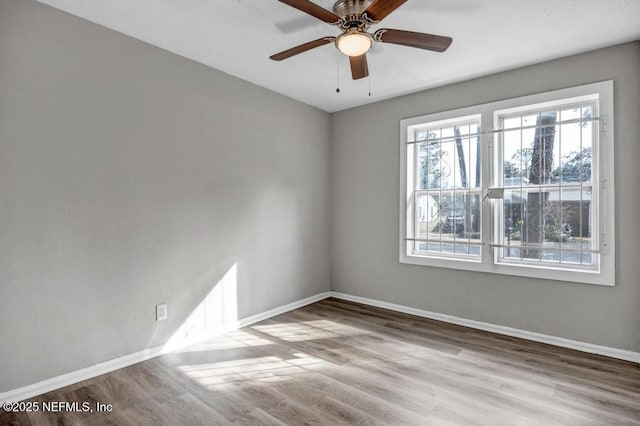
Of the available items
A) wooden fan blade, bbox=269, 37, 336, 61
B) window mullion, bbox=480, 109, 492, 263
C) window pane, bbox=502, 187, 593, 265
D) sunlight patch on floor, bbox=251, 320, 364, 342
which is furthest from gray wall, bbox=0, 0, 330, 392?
window pane, bbox=502, 187, 593, 265

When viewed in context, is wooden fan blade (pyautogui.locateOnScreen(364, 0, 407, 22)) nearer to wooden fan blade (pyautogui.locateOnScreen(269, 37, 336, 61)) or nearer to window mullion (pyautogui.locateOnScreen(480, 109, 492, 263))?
wooden fan blade (pyautogui.locateOnScreen(269, 37, 336, 61))

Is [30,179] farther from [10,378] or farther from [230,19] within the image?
[230,19]

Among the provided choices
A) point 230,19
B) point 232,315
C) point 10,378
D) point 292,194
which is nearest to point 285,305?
point 232,315

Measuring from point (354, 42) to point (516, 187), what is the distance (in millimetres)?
2234

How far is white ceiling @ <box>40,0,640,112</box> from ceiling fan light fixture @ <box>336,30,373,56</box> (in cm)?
32

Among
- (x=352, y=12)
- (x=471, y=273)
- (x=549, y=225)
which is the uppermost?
(x=352, y=12)

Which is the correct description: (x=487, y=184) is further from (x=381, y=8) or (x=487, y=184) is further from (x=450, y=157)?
(x=381, y=8)

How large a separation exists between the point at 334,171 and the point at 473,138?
6.10 feet

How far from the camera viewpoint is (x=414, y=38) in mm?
2076

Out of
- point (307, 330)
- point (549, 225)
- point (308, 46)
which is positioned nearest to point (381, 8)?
point (308, 46)

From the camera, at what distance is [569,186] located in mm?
2928

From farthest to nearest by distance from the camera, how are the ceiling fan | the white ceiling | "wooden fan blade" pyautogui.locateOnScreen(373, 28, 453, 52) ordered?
the white ceiling, "wooden fan blade" pyautogui.locateOnScreen(373, 28, 453, 52), the ceiling fan

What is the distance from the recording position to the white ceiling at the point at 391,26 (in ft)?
7.29

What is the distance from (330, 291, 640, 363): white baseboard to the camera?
8.80 ft
